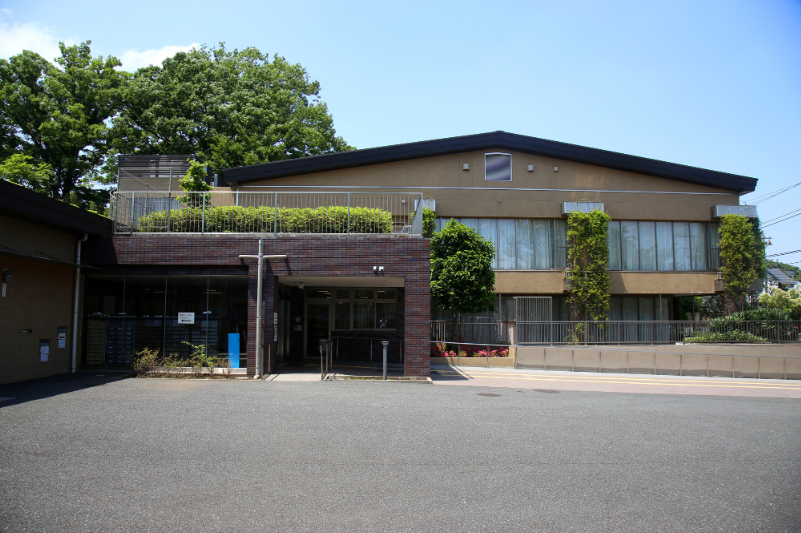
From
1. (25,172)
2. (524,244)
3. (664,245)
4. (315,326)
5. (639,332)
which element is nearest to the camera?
(315,326)

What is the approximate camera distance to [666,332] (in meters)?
20.1

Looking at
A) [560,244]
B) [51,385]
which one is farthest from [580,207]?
[51,385]

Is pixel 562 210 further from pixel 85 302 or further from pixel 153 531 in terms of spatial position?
pixel 153 531

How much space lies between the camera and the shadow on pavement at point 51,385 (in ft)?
31.2

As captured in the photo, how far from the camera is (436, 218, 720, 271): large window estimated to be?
21938mm

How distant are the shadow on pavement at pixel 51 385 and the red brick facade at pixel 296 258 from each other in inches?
115

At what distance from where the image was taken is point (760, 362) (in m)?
18.2

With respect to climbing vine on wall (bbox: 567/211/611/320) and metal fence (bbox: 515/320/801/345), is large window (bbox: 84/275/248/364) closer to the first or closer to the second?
metal fence (bbox: 515/320/801/345)

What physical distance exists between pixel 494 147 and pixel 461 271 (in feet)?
22.1

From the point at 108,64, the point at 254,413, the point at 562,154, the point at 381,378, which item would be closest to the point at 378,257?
the point at 381,378

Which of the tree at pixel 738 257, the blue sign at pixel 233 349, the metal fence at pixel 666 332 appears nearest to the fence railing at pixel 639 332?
the metal fence at pixel 666 332

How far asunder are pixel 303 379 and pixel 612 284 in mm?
14343

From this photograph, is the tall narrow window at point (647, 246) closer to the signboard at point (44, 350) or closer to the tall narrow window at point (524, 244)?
the tall narrow window at point (524, 244)

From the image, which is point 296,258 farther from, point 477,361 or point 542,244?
point 542,244
